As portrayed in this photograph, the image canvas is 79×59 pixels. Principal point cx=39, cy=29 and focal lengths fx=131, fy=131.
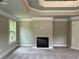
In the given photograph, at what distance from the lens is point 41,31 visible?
912cm

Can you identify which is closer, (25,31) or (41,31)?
(41,31)

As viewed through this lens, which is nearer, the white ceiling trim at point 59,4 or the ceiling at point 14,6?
the ceiling at point 14,6

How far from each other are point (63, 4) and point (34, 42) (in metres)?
3.64

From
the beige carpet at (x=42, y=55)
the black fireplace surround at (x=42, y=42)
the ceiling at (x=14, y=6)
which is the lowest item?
the beige carpet at (x=42, y=55)

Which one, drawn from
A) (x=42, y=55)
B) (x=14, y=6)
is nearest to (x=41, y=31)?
(x=42, y=55)

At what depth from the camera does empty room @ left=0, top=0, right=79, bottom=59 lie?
643cm

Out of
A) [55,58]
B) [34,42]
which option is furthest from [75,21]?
[55,58]

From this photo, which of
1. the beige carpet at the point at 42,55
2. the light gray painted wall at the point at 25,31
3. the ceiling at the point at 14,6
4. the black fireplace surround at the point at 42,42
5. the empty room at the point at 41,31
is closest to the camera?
the ceiling at the point at 14,6

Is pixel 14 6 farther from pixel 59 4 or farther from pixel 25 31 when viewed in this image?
pixel 25 31

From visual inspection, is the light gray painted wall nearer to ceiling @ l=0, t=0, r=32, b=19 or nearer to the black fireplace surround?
the black fireplace surround

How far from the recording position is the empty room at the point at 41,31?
643cm

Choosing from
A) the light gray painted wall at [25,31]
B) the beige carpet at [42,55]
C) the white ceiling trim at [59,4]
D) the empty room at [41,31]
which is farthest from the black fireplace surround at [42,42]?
the white ceiling trim at [59,4]

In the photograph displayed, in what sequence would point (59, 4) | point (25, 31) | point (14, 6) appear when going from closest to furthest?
point (14, 6) < point (59, 4) < point (25, 31)

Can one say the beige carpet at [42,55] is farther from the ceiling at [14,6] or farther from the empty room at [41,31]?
the ceiling at [14,6]
